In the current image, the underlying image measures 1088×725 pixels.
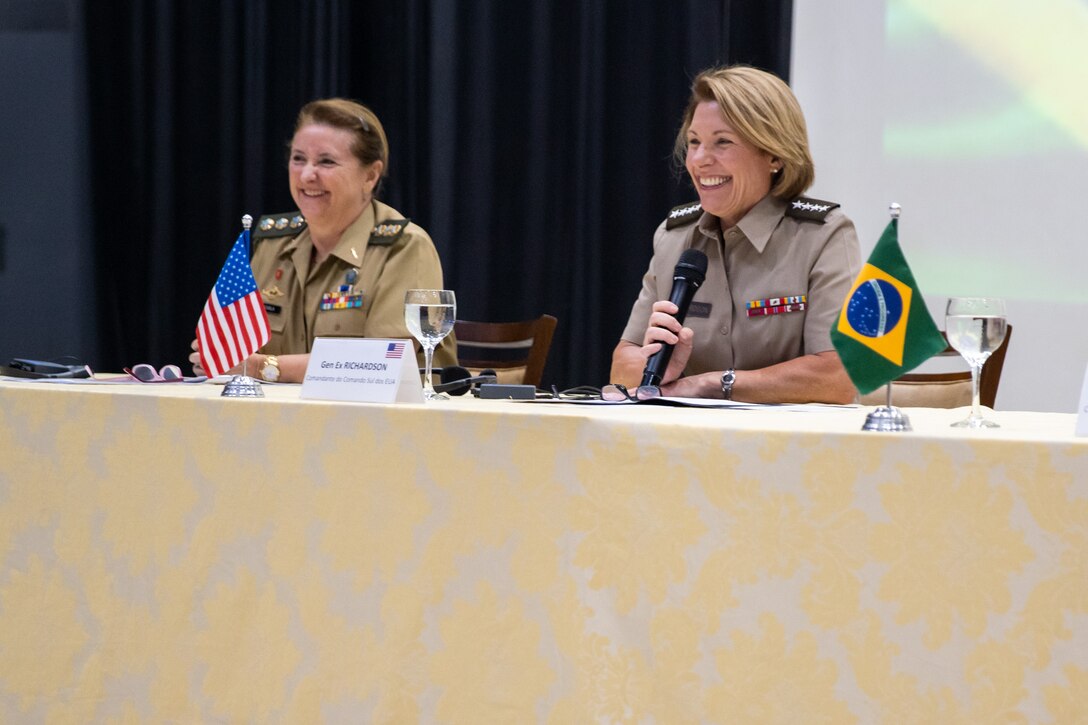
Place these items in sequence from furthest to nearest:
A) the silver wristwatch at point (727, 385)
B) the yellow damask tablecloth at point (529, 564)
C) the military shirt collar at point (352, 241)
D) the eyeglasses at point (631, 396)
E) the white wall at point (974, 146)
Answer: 1. the white wall at point (974, 146)
2. the military shirt collar at point (352, 241)
3. the silver wristwatch at point (727, 385)
4. the eyeglasses at point (631, 396)
5. the yellow damask tablecloth at point (529, 564)

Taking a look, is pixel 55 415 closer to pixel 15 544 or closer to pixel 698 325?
pixel 15 544

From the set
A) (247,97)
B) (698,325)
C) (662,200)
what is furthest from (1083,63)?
(247,97)

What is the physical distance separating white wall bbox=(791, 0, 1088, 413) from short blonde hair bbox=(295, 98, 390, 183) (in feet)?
4.82

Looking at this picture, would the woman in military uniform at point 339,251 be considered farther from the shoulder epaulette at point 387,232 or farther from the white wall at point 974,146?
the white wall at point 974,146

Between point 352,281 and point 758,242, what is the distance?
921mm

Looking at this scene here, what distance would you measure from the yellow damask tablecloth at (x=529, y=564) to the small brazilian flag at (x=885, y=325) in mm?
77

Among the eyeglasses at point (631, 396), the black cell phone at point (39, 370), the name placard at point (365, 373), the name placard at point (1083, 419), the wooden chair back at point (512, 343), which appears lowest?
the wooden chair back at point (512, 343)

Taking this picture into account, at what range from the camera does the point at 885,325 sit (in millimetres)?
1096

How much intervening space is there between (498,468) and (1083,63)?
8.53 feet

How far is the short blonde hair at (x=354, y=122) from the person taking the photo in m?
2.65

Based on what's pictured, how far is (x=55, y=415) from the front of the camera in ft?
4.69

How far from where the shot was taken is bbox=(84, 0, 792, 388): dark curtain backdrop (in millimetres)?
3566

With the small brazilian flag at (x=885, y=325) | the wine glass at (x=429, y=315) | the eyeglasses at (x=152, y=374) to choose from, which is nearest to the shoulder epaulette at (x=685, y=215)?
the wine glass at (x=429, y=315)

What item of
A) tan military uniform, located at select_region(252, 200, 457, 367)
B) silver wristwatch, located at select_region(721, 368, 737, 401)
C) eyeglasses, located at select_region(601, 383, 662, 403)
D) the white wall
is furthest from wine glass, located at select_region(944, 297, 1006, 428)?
the white wall
